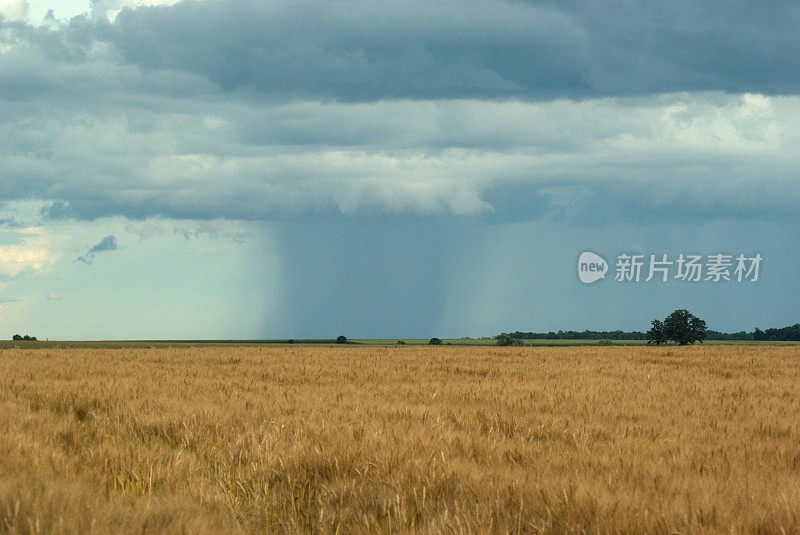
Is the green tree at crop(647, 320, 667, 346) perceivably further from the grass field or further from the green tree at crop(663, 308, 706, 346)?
the grass field

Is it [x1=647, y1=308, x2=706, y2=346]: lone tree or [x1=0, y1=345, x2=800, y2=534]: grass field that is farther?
[x1=647, y1=308, x2=706, y2=346]: lone tree

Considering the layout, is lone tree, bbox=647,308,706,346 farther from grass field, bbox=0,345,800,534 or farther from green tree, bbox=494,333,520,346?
grass field, bbox=0,345,800,534

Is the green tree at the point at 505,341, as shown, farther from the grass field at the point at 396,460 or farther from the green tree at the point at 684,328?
the grass field at the point at 396,460

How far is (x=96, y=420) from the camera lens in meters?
8.26

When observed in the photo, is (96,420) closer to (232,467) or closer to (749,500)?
(232,467)

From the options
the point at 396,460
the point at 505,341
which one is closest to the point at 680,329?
the point at 505,341

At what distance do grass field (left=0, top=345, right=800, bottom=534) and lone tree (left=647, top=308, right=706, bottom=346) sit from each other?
99326mm

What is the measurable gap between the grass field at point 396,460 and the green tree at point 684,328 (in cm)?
9932

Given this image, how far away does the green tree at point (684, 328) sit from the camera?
342 feet

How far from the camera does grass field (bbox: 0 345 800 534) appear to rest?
3.78m

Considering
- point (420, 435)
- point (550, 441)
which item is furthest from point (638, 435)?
point (420, 435)

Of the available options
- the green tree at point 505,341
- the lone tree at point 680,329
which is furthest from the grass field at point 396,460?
the lone tree at point 680,329

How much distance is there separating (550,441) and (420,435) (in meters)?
1.32

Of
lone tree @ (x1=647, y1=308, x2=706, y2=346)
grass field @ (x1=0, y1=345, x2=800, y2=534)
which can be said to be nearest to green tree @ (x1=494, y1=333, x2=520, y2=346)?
lone tree @ (x1=647, y1=308, x2=706, y2=346)
